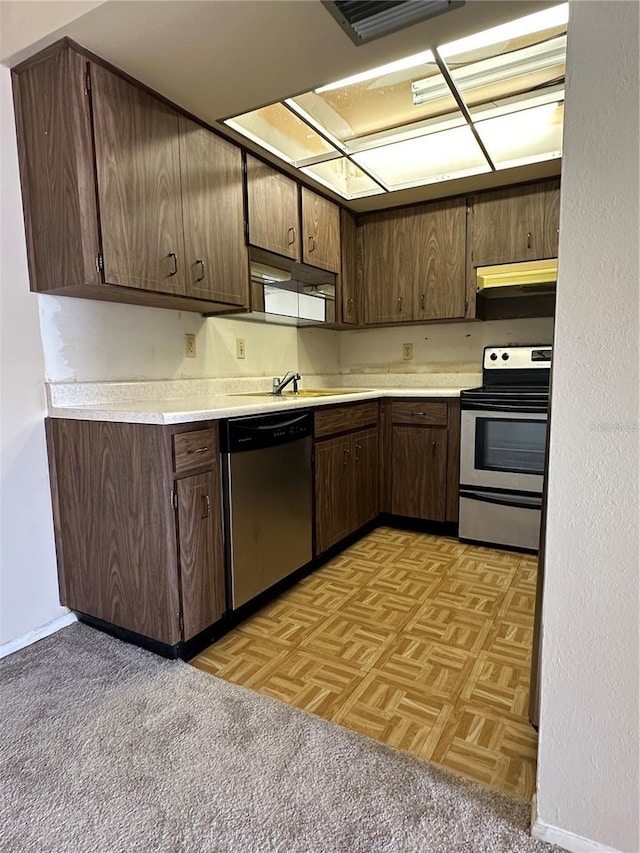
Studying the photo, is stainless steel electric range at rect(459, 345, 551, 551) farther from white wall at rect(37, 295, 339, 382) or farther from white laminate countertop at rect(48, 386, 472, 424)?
white wall at rect(37, 295, 339, 382)

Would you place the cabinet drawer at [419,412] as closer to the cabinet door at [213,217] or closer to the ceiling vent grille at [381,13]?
the cabinet door at [213,217]

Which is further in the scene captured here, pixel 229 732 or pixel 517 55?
pixel 517 55

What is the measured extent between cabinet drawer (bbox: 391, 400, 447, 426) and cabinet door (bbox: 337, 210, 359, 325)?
2.43ft

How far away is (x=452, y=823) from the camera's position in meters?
1.12

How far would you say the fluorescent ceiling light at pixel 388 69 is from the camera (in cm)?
172

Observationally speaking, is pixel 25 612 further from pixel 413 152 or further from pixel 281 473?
pixel 413 152

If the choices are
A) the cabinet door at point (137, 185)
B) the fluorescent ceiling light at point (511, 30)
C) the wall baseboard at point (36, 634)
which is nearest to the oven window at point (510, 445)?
the fluorescent ceiling light at point (511, 30)

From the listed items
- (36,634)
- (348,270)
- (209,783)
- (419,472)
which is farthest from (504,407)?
(36,634)

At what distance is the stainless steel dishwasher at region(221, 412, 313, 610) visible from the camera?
1906 mm

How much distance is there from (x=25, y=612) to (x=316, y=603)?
1182mm

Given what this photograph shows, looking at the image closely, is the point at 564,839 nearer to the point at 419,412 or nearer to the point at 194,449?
the point at 194,449

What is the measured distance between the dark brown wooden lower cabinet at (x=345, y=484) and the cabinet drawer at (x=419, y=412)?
19 centimetres

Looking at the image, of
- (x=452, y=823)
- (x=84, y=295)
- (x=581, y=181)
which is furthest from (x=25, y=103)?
(x=452, y=823)

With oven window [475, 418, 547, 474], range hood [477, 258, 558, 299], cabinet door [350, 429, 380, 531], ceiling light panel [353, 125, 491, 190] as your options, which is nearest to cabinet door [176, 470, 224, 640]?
cabinet door [350, 429, 380, 531]
